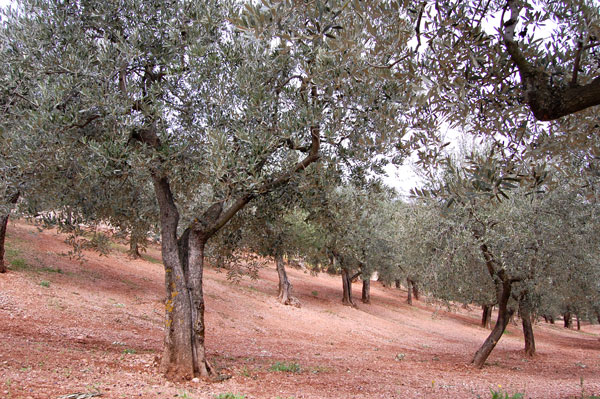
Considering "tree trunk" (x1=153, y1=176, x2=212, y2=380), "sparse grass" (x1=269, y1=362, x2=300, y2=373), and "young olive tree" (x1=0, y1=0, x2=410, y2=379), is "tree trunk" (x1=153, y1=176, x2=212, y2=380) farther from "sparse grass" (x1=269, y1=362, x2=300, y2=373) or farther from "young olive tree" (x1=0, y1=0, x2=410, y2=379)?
"sparse grass" (x1=269, y1=362, x2=300, y2=373)

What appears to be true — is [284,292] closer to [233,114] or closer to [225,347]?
[225,347]

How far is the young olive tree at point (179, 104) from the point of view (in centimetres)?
748

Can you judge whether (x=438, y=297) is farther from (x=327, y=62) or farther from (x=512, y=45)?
(x=512, y=45)

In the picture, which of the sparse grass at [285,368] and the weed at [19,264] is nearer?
the sparse grass at [285,368]

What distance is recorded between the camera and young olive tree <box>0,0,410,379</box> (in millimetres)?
7477

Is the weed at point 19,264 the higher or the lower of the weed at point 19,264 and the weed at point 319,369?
the higher

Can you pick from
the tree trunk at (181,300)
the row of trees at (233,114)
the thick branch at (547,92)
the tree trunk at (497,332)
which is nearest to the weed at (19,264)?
the row of trees at (233,114)

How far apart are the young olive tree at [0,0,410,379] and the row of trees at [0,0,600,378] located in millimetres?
37

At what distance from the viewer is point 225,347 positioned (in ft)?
44.8

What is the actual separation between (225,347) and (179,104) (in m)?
8.48

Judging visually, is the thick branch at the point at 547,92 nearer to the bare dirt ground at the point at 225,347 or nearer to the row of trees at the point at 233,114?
the row of trees at the point at 233,114

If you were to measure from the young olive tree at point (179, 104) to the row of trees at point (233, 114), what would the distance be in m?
0.04

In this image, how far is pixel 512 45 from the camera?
15.6 ft

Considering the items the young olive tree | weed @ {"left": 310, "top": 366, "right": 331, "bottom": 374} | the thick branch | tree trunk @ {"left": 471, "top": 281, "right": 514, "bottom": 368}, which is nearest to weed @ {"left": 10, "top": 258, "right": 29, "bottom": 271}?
the young olive tree
